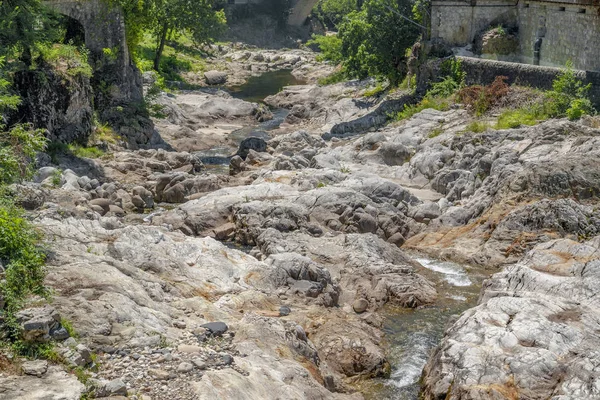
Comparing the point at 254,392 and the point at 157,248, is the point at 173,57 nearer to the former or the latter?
the point at 157,248

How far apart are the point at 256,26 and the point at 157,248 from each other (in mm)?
65516

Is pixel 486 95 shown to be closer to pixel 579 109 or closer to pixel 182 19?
pixel 579 109

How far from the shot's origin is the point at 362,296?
20.6 meters

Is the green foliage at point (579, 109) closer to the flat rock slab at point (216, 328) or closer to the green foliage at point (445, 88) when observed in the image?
the green foliage at point (445, 88)

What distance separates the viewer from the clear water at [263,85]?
56.1m

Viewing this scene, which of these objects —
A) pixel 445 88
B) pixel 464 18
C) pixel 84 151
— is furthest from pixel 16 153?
pixel 464 18

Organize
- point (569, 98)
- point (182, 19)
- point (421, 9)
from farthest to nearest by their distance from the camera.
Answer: point (182, 19)
point (421, 9)
point (569, 98)

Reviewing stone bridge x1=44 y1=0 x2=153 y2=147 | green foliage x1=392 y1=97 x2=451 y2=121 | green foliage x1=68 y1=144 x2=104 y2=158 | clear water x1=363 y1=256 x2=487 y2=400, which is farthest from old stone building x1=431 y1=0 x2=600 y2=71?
green foliage x1=68 y1=144 x2=104 y2=158

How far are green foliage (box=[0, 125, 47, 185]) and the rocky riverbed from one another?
5.01 ft

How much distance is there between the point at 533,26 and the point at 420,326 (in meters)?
23.5

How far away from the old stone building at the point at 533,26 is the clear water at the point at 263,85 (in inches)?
657

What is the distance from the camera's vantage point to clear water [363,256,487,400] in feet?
53.3

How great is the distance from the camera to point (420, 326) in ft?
63.0

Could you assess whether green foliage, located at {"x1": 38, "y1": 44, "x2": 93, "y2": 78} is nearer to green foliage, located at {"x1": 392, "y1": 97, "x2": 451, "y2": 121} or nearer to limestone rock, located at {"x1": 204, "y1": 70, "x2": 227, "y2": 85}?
green foliage, located at {"x1": 392, "y1": 97, "x2": 451, "y2": 121}
